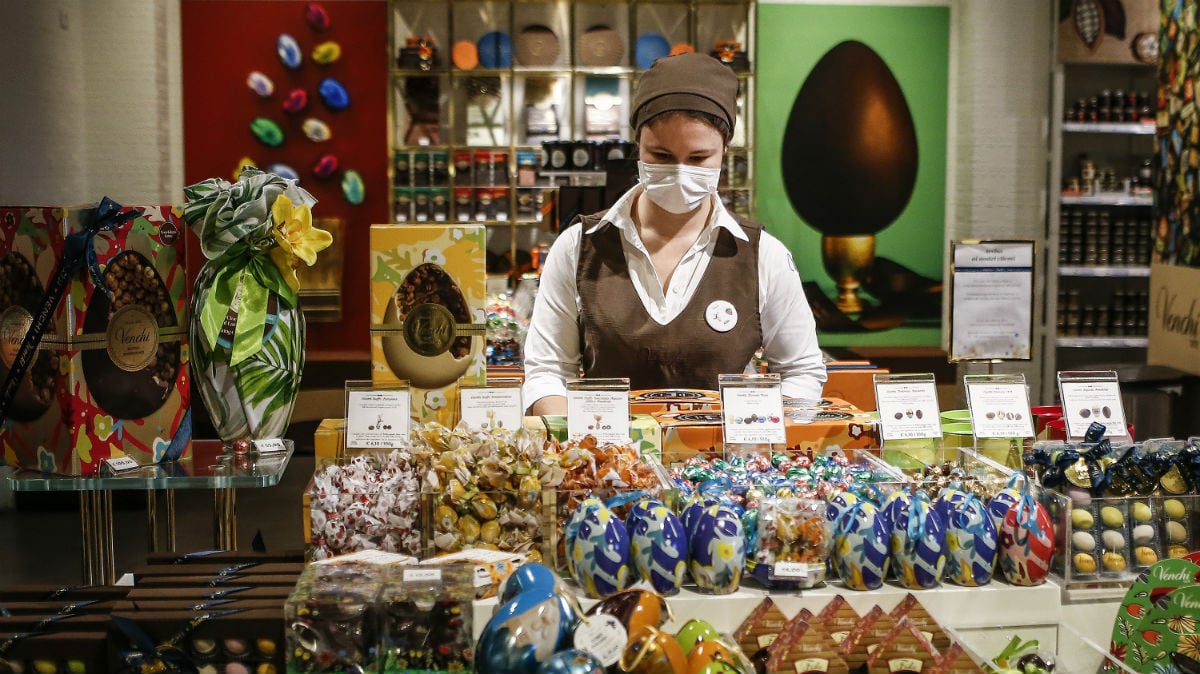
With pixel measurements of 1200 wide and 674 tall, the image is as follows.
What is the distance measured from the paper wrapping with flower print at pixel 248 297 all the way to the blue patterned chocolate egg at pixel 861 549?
1.05 meters

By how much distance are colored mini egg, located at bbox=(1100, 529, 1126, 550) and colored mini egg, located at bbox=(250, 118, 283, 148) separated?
668cm

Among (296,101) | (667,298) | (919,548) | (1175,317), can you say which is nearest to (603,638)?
(919,548)

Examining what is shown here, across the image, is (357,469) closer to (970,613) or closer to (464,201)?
(970,613)

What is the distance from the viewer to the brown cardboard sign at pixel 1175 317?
16.9ft

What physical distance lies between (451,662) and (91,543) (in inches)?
39.6

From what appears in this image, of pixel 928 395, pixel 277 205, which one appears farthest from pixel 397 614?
pixel 928 395

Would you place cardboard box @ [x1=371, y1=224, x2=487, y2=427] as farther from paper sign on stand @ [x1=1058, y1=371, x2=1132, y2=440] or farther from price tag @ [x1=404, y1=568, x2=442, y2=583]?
paper sign on stand @ [x1=1058, y1=371, x2=1132, y2=440]

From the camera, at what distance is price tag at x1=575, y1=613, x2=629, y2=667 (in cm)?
142

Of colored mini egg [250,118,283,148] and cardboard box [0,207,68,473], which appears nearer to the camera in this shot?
cardboard box [0,207,68,473]

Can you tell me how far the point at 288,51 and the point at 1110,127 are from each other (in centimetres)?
545

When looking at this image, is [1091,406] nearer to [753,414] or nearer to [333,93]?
[753,414]

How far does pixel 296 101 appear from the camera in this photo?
7.55m

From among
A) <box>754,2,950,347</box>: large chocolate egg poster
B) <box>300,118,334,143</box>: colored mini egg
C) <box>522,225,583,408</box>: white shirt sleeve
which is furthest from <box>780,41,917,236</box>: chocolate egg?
<box>522,225,583,408</box>: white shirt sleeve

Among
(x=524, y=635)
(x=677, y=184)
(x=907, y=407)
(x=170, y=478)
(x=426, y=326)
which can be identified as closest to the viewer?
(x=524, y=635)
